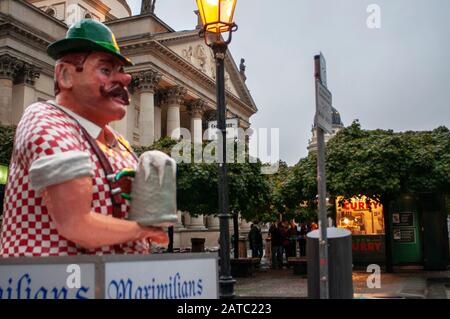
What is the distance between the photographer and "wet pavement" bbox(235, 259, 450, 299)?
13430 mm

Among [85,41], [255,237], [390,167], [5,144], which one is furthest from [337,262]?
[5,144]

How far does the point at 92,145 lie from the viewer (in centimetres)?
263

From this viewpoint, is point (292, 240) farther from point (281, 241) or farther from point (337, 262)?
point (337, 262)

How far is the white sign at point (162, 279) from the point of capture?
2176 millimetres

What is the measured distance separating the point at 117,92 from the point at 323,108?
2.76m

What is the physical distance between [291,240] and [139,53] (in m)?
17.6

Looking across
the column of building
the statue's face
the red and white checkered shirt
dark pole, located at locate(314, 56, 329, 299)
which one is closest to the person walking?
the column of building

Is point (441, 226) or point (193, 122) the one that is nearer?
point (441, 226)

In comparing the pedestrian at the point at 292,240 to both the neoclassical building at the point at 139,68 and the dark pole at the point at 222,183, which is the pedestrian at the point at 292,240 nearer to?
the neoclassical building at the point at 139,68

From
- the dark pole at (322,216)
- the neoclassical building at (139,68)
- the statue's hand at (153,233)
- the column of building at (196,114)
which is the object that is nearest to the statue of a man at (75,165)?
the statue's hand at (153,233)

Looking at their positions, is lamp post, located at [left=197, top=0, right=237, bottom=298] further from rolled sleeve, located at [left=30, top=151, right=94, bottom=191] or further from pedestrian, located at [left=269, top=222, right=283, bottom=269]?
pedestrian, located at [left=269, top=222, right=283, bottom=269]
